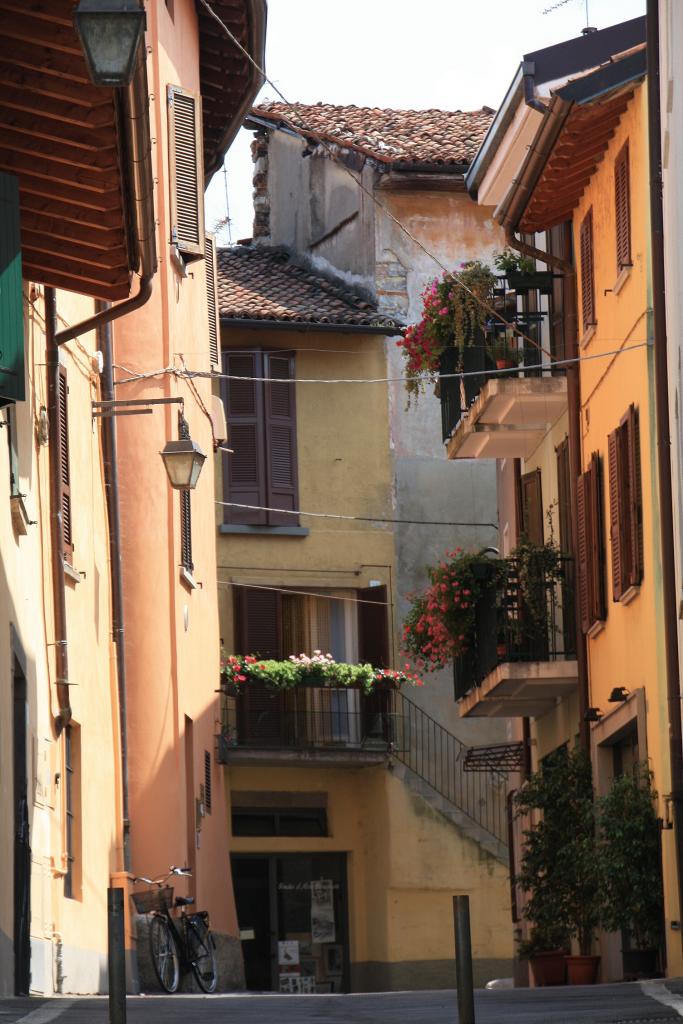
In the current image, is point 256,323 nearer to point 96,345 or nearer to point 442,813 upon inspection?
point 442,813

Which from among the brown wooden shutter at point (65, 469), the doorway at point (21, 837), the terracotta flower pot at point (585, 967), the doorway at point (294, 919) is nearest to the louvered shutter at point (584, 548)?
the terracotta flower pot at point (585, 967)

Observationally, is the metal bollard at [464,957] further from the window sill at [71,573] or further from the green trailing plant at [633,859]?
the window sill at [71,573]

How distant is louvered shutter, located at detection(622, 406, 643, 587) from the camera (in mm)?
17312

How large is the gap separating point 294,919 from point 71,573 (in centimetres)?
1567

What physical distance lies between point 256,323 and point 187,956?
13.5 meters

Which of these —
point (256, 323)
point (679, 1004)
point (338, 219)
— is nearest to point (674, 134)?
Answer: point (679, 1004)

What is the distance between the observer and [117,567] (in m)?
20.0

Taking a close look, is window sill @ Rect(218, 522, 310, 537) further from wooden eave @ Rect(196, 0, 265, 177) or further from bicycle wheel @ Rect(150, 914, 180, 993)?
bicycle wheel @ Rect(150, 914, 180, 993)

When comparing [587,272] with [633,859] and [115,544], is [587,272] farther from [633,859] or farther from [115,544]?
[633,859]

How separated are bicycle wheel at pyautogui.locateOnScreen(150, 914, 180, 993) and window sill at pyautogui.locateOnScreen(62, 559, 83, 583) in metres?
3.63

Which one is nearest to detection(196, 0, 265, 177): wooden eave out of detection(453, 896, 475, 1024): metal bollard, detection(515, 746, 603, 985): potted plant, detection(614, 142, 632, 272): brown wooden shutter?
→ detection(614, 142, 632, 272): brown wooden shutter

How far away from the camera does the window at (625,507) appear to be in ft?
57.1

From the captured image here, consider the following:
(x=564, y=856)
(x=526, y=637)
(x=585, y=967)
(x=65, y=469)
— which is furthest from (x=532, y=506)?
(x=65, y=469)

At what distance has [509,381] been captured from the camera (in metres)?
20.8
